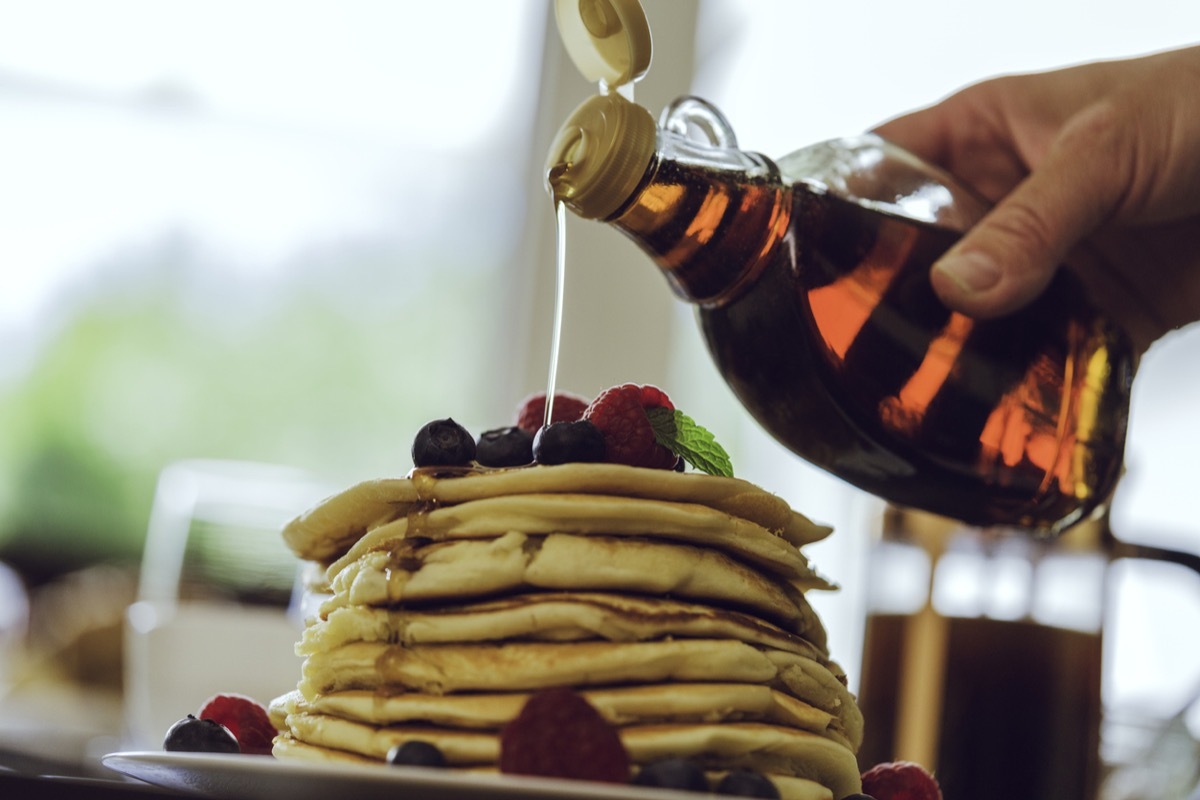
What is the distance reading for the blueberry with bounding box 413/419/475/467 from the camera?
80 centimetres

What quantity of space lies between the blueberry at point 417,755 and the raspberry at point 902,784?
31 centimetres

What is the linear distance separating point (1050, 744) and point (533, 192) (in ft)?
8.19

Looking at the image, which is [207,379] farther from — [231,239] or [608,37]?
[608,37]

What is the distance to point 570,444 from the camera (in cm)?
76

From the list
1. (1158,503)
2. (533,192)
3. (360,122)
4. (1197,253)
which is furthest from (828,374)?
(360,122)

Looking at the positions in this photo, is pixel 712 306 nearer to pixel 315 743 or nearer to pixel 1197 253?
pixel 315 743

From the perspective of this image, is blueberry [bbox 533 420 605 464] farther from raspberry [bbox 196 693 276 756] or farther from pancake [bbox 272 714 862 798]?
raspberry [bbox 196 693 276 756]

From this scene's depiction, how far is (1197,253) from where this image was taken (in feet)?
4.76

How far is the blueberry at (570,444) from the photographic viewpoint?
76 centimetres

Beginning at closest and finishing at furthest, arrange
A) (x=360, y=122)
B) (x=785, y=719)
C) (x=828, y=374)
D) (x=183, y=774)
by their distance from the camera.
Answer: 1. (x=183, y=774)
2. (x=785, y=719)
3. (x=828, y=374)
4. (x=360, y=122)

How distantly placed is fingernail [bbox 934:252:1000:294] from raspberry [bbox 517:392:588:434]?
0.98 feet

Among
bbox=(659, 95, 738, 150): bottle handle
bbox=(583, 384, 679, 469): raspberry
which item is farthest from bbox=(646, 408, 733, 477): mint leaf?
bbox=(659, 95, 738, 150): bottle handle

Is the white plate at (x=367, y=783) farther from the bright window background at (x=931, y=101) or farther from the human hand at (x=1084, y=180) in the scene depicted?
the bright window background at (x=931, y=101)

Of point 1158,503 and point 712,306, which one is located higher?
point 1158,503
